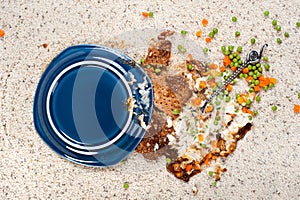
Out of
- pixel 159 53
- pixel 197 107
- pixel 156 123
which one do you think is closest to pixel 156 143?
pixel 156 123

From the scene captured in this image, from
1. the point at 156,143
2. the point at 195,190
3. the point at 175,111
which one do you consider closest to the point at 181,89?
the point at 175,111

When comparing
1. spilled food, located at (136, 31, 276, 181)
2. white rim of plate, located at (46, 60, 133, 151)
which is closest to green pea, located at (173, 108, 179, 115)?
spilled food, located at (136, 31, 276, 181)

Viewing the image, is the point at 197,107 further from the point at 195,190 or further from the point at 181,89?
the point at 195,190

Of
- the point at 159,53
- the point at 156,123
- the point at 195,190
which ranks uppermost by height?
the point at 159,53

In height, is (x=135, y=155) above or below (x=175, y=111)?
A: below

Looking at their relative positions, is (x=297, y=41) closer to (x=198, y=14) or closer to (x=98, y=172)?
(x=198, y=14)

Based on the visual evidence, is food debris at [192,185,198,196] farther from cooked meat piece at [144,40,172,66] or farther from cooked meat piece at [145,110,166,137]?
cooked meat piece at [144,40,172,66]

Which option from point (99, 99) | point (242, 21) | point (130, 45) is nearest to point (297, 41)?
point (242, 21)
